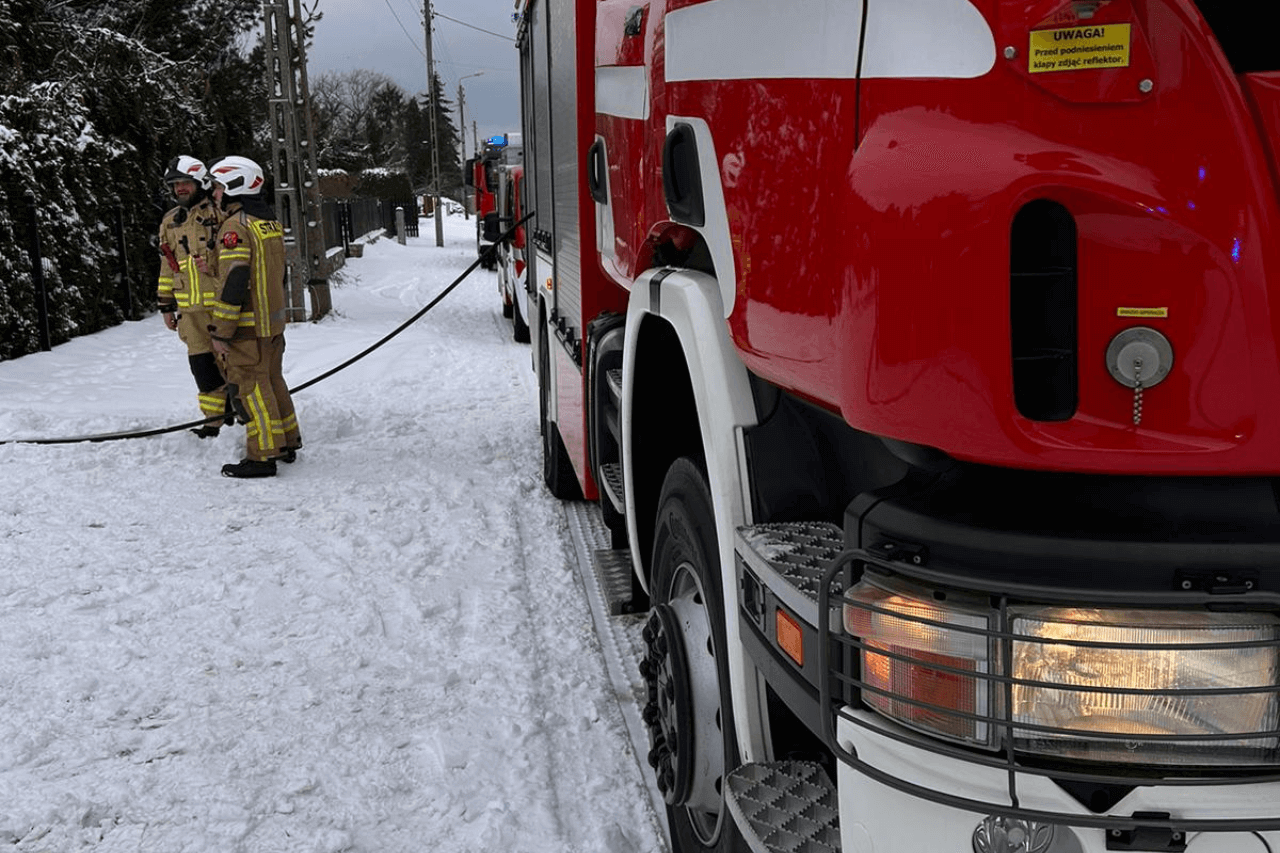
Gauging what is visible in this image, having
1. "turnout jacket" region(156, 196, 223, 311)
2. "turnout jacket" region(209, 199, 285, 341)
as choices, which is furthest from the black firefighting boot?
"turnout jacket" region(156, 196, 223, 311)

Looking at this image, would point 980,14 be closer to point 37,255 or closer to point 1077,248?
point 1077,248

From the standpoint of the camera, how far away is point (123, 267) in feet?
49.3

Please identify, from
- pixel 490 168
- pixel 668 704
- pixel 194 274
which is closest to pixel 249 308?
pixel 194 274

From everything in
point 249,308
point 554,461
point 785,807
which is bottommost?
point 554,461

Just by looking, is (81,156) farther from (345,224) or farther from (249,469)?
(345,224)

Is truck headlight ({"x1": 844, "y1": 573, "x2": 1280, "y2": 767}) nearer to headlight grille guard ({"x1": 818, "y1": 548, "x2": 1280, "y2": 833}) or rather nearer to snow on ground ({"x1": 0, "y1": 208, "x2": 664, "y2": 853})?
headlight grille guard ({"x1": 818, "y1": 548, "x2": 1280, "y2": 833})

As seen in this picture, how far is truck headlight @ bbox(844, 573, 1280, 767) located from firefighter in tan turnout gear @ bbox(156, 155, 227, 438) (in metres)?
7.04

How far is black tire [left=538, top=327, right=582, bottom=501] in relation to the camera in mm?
6707

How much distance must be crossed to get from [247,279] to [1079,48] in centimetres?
668

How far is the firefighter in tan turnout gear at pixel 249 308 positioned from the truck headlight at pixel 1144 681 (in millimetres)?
6657

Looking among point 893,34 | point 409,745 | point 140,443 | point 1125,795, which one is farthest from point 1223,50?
point 140,443

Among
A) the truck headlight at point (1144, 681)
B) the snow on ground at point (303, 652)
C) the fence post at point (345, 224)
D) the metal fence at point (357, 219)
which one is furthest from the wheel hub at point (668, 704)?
the fence post at point (345, 224)

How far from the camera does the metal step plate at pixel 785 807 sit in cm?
194

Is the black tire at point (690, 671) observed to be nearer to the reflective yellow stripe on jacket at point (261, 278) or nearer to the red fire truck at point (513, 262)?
the reflective yellow stripe on jacket at point (261, 278)
